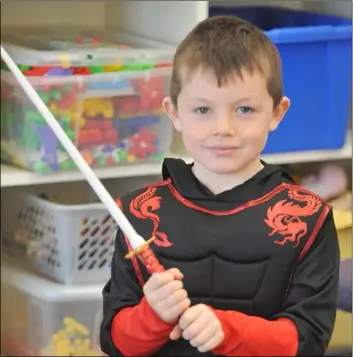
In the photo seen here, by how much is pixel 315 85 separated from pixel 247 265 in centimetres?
76

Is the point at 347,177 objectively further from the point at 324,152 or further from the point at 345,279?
the point at 345,279

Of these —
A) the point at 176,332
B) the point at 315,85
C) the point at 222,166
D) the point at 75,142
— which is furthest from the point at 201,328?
the point at 315,85

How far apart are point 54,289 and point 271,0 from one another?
62 cm

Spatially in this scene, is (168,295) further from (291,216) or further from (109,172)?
(109,172)

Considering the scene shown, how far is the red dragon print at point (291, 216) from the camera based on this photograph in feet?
2.23

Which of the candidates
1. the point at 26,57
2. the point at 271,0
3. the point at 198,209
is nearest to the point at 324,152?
the point at 271,0

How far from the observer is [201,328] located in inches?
24.6

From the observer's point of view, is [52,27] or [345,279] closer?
[345,279]

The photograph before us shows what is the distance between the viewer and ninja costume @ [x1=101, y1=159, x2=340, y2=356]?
2.21 feet

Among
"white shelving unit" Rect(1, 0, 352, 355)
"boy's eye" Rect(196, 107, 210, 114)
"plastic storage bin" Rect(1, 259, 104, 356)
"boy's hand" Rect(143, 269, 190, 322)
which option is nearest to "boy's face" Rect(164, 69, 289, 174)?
"boy's eye" Rect(196, 107, 210, 114)

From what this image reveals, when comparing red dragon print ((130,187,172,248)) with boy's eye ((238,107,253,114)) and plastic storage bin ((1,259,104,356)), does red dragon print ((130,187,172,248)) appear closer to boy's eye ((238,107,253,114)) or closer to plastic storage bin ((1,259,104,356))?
boy's eye ((238,107,253,114))

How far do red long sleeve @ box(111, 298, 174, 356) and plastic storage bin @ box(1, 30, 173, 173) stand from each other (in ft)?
1.87

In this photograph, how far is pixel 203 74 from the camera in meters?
0.67

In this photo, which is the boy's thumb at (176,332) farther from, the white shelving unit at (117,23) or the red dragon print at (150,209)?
the white shelving unit at (117,23)
